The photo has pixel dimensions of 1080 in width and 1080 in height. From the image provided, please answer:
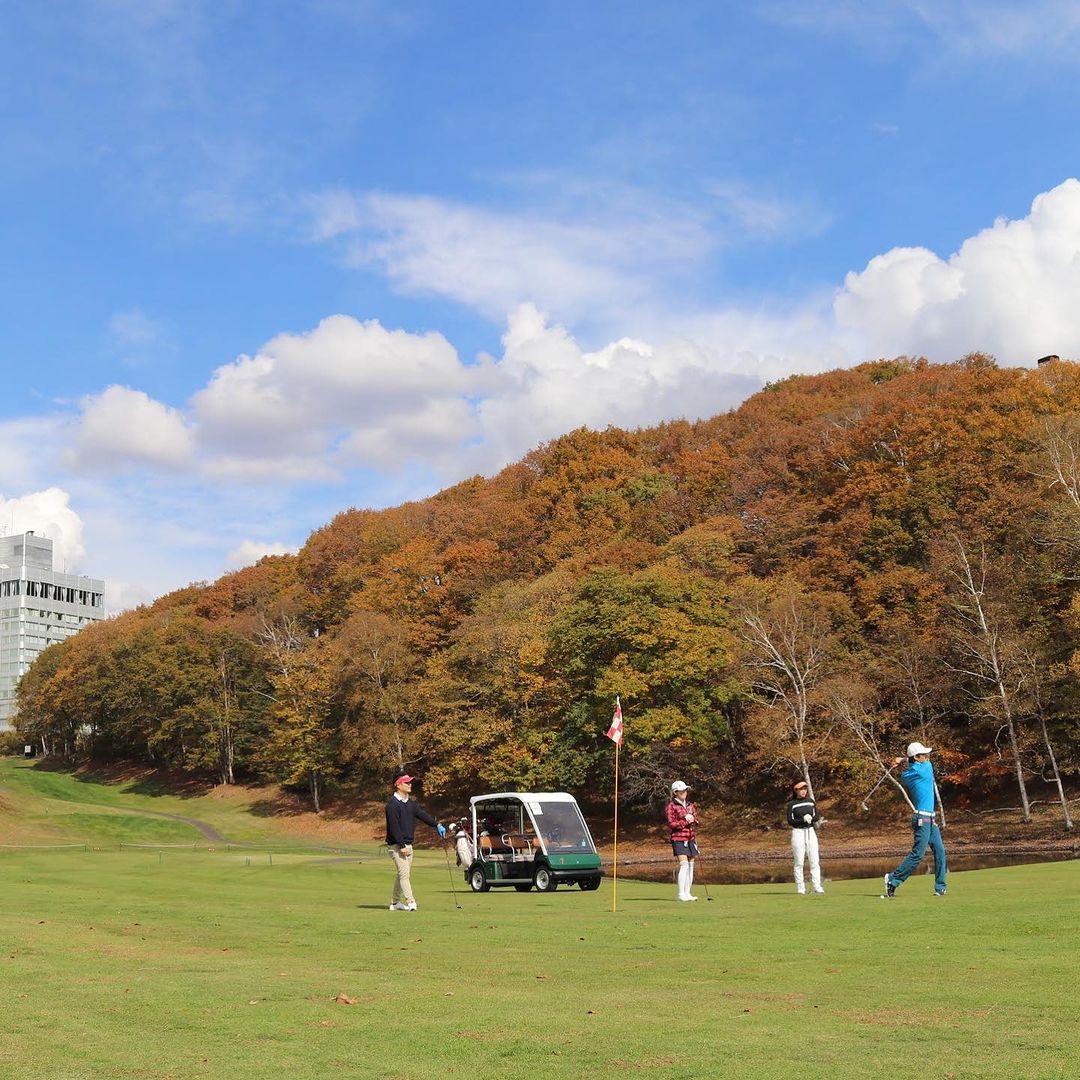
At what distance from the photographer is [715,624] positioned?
6494 cm

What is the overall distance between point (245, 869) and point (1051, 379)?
57671mm

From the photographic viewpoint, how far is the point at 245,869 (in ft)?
122

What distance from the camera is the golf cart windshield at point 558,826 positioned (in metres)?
29.4

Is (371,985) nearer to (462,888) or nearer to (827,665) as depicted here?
(462,888)

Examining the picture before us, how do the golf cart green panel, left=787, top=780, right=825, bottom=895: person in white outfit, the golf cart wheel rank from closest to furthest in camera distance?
1. left=787, top=780, right=825, bottom=895: person in white outfit
2. the golf cart wheel
3. the golf cart green panel

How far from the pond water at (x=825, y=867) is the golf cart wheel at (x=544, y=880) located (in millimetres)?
4336

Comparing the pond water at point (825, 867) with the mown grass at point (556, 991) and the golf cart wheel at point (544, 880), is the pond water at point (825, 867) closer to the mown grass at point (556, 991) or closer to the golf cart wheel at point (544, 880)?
the golf cart wheel at point (544, 880)

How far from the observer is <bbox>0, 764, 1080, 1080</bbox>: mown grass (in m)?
7.37

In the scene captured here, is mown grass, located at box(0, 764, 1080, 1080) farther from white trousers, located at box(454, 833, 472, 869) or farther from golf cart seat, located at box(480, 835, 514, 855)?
white trousers, located at box(454, 833, 472, 869)

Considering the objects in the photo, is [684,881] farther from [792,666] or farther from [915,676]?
[792,666]

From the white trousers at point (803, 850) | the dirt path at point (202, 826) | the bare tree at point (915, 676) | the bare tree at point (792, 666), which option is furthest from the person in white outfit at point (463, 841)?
the dirt path at point (202, 826)

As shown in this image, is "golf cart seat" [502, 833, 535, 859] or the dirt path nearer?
"golf cart seat" [502, 833, 535, 859]

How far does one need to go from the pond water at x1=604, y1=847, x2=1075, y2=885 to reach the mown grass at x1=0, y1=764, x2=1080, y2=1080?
13.1 metres

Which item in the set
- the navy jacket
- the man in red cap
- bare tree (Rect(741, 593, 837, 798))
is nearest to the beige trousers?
the man in red cap
